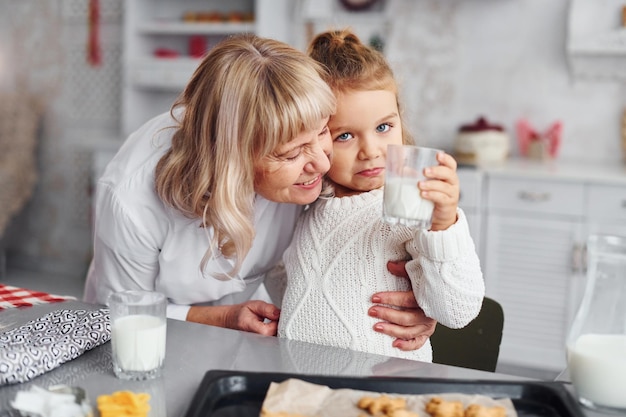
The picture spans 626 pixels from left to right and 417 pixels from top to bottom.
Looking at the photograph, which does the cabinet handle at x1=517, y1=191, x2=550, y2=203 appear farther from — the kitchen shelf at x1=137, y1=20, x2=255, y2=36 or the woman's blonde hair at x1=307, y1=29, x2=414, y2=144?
the woman's blonde hair at x1=307, y1=29, x2=414, y2=144

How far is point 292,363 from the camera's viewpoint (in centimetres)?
117

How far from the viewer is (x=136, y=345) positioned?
1.10 metres

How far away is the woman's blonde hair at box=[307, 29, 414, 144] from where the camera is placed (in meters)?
1.50

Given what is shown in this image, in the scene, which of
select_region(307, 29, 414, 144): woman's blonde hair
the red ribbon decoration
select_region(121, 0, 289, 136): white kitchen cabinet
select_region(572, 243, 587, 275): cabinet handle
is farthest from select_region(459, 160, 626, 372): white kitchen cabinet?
the red ribbon decoration

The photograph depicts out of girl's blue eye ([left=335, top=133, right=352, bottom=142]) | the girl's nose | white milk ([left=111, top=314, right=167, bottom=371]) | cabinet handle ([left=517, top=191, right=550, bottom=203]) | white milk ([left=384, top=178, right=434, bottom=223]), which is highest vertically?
girl's blue eye ([left=335, top=133, right=352, bottom=142])

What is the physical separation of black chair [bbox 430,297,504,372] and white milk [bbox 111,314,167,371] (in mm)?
769

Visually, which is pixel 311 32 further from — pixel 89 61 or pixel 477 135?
pixel 89 61

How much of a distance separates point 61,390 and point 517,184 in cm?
267

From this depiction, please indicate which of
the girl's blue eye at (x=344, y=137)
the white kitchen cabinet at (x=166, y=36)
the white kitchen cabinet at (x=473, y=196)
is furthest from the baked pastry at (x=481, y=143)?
the girl's blue eye at (x=344, y=137)

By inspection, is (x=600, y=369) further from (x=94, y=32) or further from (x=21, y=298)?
(x=94, y=32)

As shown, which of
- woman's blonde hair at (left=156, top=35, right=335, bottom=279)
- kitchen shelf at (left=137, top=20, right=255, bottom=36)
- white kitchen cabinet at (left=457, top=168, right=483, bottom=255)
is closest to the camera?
woman's blonde hair at (left=156, top=35, right=335, bottom=279)

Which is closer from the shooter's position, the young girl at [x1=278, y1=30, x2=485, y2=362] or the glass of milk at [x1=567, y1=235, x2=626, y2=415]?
the glass of milk at [x1=567, y1=235, x2=626, y2=415]

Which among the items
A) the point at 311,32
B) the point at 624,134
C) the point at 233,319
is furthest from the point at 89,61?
the point at 233,319

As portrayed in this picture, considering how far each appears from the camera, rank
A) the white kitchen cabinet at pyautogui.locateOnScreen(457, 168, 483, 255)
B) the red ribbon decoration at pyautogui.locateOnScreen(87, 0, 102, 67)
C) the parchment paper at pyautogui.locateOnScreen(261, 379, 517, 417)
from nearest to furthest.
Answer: the parchment paper at pyautogui.locateOnScreen(261, 379, 517, 417), the white kitchen cabinet at pyautogui.locateOnScreen(457, 168, 483, 255), the red ribbon decoration at pyautogui.locateOnScreen(87, 0, 102, 67)
